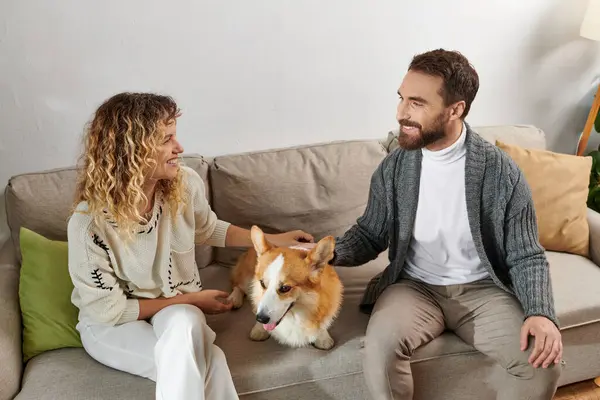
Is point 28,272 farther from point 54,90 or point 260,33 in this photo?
point 260,33

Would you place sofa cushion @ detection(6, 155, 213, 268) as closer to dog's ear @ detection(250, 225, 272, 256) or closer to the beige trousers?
dog's ear @ detection(250, 225, 272, 256)

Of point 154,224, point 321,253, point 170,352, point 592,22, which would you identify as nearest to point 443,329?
point 321,253

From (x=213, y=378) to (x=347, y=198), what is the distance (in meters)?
0.91

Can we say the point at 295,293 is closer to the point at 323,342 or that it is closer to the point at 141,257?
the point at 323,342

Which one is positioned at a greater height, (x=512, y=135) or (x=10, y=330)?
(x=512, y=135)

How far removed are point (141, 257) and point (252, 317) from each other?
42cm

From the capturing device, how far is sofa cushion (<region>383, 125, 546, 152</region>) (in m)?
2.36

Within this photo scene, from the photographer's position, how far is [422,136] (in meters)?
1.69

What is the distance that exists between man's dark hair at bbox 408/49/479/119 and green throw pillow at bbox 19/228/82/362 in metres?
1.25

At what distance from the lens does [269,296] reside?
156cm

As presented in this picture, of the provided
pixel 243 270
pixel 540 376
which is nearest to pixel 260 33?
pixel 243 270

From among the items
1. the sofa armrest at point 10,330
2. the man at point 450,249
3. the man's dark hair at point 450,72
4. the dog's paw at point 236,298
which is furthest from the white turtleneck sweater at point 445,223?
the sofa armrest at point 10,330

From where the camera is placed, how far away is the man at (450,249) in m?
1.61

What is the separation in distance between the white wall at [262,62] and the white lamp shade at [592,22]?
0.15m
